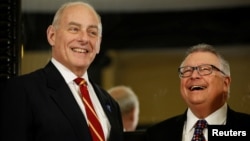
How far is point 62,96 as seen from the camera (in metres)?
1.05

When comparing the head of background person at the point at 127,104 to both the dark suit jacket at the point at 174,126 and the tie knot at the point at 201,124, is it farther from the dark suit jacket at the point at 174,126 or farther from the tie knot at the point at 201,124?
the tie knot at the point at 201,124

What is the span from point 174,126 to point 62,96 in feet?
→ 1.01

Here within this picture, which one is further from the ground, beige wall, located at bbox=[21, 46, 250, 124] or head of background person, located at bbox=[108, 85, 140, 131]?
beige wall, located at bbox=[21, 46, 250, 124]

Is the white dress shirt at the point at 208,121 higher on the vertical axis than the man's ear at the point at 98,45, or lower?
lower

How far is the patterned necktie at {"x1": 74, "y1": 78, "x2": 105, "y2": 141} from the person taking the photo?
1055mm

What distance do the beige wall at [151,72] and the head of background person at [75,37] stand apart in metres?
0.15

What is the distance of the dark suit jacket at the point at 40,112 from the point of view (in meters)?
0.99

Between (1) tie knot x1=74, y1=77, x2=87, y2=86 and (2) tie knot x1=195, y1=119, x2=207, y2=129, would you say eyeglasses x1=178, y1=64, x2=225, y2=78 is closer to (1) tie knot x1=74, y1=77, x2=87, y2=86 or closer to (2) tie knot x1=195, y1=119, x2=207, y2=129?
(2) tie knot x1=195, y1=119, x2=207, y2=129

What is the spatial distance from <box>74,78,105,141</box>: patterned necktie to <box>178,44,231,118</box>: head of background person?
0.77 feet

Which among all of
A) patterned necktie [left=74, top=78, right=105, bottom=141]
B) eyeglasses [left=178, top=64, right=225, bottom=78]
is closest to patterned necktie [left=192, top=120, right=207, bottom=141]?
eyeglasses [left=178, top=64, right=225, bottom=78]

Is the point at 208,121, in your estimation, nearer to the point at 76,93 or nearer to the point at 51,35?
the point at 76,93

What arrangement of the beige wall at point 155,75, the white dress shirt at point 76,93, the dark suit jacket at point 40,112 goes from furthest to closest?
1. the beige wall at point 155,75
2. the white dress shirt at point 76,93
3. the dark suit jacket at point 40,112

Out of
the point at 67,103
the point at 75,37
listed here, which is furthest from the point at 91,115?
the point at 75,37

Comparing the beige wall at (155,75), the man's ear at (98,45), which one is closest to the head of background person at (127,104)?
the beige wall at (155,75)
